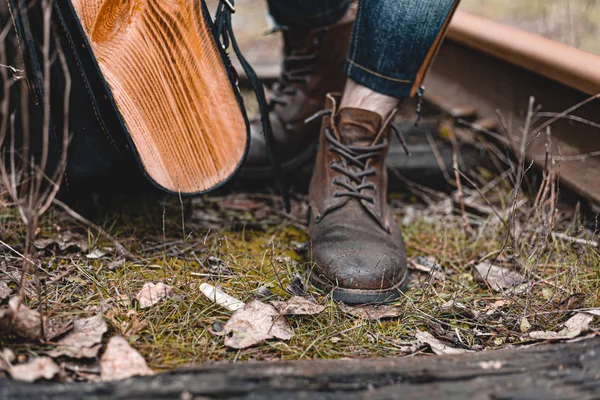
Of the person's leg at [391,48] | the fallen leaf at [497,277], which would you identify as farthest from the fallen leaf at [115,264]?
the fallen leaf at [497,277]

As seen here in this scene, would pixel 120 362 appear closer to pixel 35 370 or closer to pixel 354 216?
pixel 35 370

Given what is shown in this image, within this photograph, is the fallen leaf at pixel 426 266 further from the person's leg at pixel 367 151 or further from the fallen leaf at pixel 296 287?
the fallen leaf at pixel 296 287

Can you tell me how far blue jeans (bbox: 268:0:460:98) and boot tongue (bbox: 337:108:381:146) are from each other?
9cm

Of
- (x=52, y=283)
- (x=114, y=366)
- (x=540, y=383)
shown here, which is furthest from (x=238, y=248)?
(x=540, y=383)

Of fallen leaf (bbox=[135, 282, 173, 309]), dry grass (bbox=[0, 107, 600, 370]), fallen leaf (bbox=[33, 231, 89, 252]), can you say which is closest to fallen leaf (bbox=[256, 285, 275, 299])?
dry grass (bbox=[0, 107, 600, 370])

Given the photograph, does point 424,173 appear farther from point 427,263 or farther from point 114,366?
point 114,366

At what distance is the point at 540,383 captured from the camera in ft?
3.84

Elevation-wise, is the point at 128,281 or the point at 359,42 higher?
the point at 359,42

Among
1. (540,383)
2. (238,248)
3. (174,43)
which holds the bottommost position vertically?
(238,248)

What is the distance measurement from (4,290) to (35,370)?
14.6 inches

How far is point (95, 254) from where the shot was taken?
5.75ft

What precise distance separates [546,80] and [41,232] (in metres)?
2.06

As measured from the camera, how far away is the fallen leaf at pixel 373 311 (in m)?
1.58

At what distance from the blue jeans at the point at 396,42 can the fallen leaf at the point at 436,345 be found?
30.0 inches
